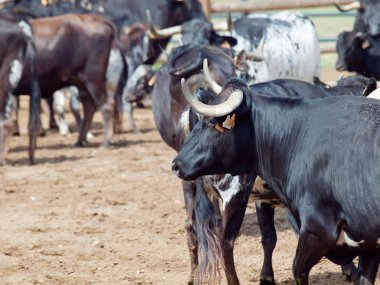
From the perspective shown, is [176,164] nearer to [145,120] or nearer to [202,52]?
[202,52]

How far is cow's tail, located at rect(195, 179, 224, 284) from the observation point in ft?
20.7

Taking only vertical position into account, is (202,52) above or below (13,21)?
above

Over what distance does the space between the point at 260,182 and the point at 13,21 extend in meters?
6.30

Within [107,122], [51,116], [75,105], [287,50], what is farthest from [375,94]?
[51,116]

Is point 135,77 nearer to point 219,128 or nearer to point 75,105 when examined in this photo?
point 75,105

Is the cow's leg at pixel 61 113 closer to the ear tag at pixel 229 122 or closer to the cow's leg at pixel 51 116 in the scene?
the cow's leg at pixel 51 116

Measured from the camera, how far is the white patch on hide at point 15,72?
466 inches

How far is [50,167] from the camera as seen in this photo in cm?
1140

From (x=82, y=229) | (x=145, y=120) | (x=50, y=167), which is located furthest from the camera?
(x=145, y=120)

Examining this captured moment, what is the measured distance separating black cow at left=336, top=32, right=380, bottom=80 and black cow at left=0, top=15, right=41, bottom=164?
3529 millimetres

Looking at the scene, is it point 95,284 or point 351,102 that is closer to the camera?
point 351,102

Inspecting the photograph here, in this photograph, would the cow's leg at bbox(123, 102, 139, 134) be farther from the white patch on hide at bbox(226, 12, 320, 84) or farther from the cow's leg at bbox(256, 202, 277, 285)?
the cow's leg at bbox(256, 202, 277, 285)

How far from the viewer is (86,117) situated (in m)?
13.0

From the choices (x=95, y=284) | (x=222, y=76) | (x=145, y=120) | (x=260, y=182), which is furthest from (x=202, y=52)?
(x=145, y=120)
